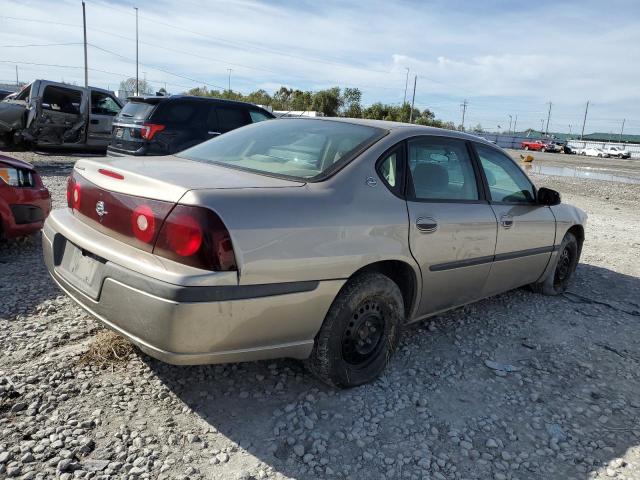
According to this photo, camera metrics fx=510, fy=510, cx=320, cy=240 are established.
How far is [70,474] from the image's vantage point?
2.17 metres

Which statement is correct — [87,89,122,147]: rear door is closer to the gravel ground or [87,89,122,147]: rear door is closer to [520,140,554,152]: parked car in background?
the gravel ground

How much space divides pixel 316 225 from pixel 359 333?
2.70 ft

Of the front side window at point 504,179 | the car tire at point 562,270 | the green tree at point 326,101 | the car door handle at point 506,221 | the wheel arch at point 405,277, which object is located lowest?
the car tire at point 562,270

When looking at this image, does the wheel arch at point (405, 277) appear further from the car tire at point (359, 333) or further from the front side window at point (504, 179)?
the front side window at point (504, 179)

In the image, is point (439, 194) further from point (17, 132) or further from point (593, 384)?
point (17, 132)

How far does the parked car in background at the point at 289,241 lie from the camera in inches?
89.8

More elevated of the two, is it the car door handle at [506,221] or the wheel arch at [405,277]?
the car door handle at [506,221]

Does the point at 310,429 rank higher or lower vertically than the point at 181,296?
lower

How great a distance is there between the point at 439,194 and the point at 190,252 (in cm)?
182

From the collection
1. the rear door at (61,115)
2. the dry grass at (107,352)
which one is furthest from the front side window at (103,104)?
the dry grass at (107,352)

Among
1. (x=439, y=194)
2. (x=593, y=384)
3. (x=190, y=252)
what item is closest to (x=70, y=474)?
(x=190, y=252)

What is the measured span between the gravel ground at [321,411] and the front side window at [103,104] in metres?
9.09

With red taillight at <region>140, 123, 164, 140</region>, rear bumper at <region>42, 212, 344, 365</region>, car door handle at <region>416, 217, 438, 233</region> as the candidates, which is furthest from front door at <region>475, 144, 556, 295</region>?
red taillight at <region>140, 123, 164, 140</region>

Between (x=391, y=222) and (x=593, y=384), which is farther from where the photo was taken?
(x=593, y=384)
